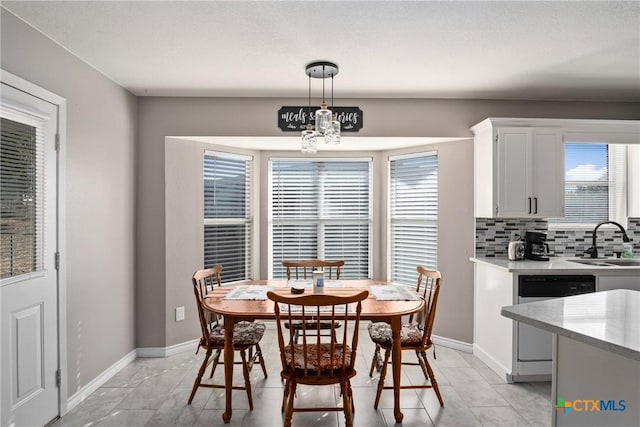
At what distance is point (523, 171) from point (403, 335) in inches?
75.0

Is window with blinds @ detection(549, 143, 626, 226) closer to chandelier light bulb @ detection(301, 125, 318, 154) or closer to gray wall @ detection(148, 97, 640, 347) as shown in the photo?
gray wall @ detection(148, 97, 640, 347)

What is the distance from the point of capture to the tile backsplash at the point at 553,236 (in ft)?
12.4

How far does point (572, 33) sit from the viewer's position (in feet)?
7.89

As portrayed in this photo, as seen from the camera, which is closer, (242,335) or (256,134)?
(242,335)

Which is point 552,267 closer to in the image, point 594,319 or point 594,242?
point 594,242

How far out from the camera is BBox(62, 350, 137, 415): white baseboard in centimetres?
273

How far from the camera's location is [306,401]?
279cm

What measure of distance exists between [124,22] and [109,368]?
267 cm

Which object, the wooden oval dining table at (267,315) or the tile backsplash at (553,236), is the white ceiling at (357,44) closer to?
the tile backsplash at (553,236)

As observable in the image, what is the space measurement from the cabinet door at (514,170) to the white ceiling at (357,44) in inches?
17.8

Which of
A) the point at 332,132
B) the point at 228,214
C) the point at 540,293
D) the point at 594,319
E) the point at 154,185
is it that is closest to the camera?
the point at 594,319

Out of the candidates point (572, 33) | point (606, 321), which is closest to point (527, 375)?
point (606, 321)

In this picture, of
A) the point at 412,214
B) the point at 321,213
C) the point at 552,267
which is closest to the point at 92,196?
the point at 321,213

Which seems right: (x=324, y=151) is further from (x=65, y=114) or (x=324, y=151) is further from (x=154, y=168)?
(x=65, y=114)
